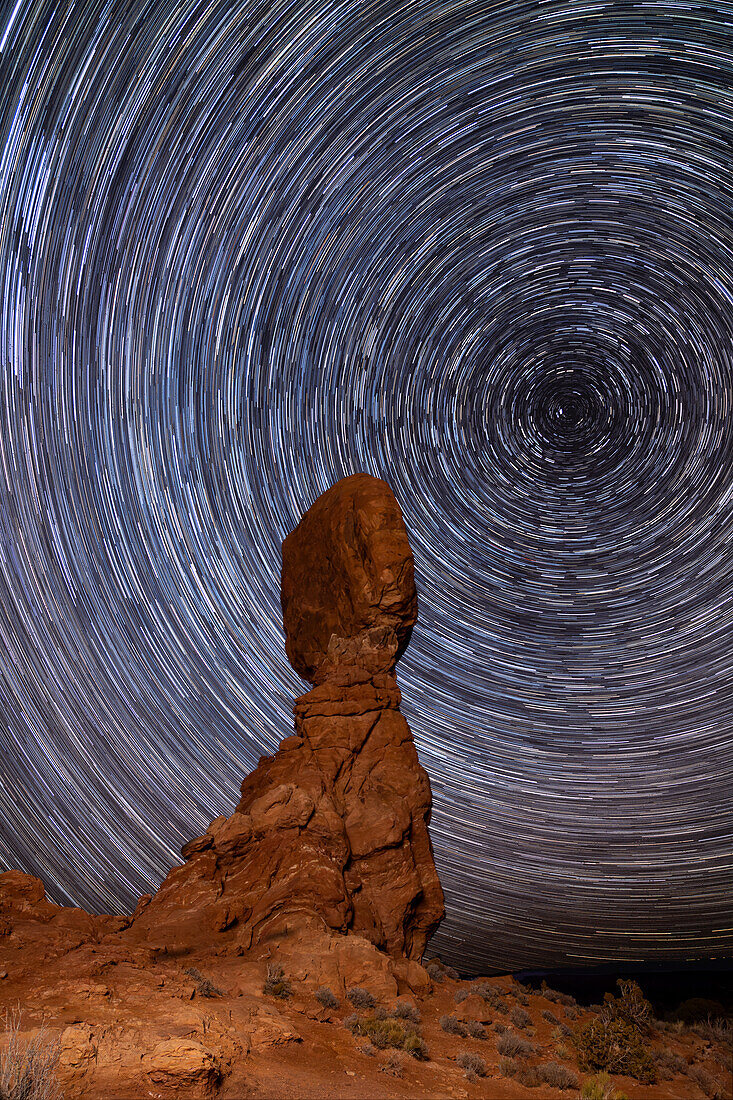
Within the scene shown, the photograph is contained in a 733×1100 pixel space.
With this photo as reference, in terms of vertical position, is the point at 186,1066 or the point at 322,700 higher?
the point at 322,700

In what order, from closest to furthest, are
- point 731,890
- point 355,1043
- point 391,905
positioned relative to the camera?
point 355,1043 → point 391,905 → point 731,890

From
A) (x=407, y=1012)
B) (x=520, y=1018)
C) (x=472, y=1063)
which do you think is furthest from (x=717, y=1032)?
(x=407, y=1012)

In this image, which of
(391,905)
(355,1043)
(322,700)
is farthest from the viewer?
(322,700)

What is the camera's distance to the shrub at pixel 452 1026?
973 centimetres

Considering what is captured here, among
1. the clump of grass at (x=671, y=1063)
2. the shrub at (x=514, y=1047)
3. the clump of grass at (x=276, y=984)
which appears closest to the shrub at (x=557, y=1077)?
the shrub at (x=514, y=1047)

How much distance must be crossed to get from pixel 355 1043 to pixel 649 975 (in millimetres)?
23675

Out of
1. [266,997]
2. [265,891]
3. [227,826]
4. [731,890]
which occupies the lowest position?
[266,997]

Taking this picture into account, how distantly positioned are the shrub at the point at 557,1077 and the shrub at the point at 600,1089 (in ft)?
0.46

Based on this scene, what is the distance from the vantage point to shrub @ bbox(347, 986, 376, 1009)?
9898 millimetres

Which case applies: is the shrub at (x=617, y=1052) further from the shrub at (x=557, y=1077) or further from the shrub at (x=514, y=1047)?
the shrub at (x=557, y=1077)

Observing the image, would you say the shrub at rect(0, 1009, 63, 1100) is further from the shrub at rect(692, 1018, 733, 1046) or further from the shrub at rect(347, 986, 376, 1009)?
the shrub at rect(692, 1018, 733, 1046)

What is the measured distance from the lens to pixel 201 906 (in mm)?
11836

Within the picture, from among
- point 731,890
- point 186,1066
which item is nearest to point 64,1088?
point 186,1066

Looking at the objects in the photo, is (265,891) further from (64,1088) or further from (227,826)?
(64,1088)
